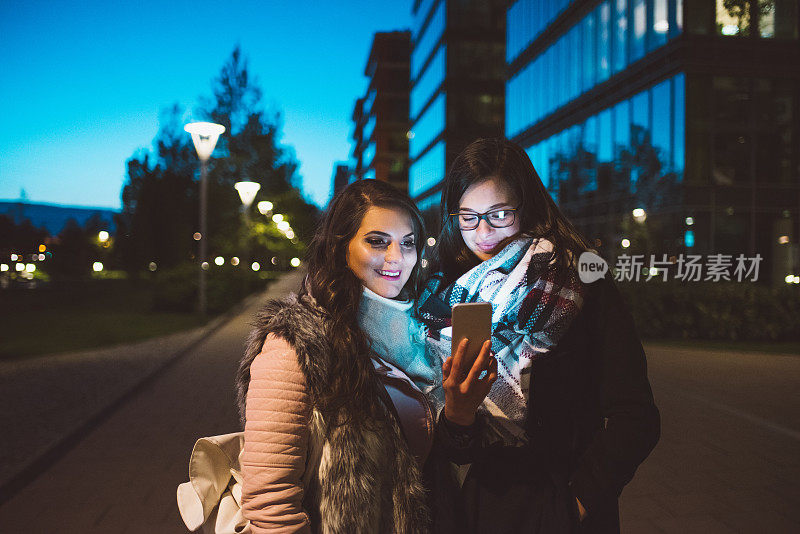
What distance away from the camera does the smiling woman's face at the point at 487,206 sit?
1995 millimetres

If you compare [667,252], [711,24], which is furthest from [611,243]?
[711,24]

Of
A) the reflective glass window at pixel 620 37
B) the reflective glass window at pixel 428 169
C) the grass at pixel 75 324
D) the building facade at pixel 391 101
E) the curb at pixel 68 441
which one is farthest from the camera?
the building facade at pixel 391 101

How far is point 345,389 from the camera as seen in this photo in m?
1.80

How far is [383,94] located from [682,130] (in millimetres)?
71348

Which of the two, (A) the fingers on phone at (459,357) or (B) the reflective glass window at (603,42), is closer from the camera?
(A) the fingers on phone at (459,357)

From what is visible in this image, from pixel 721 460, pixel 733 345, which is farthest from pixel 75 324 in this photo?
pixel 721 460

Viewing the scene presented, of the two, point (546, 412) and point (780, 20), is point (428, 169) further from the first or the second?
point (546, 412)

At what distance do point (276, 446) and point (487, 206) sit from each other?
3.04ft

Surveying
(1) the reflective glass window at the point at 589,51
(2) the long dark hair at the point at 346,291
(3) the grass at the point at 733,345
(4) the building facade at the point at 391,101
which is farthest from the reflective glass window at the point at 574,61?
(4) the building facade at the point at 391,101

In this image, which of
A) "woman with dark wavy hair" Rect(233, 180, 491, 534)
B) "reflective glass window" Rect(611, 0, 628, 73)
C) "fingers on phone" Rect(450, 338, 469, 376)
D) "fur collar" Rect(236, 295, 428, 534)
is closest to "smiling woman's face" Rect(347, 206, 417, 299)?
"woman with dark wavy hair" Rect(233, 180, 491, 534)

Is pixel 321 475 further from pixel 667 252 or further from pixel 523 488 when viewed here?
pixel 667 252

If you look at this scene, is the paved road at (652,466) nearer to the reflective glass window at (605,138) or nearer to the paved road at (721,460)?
the paved road at (721,460)

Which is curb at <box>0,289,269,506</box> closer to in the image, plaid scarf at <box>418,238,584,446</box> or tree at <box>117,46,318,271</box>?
plaid scarf at <box>418,238,584,446</box>

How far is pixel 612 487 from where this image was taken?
5.98 feet
